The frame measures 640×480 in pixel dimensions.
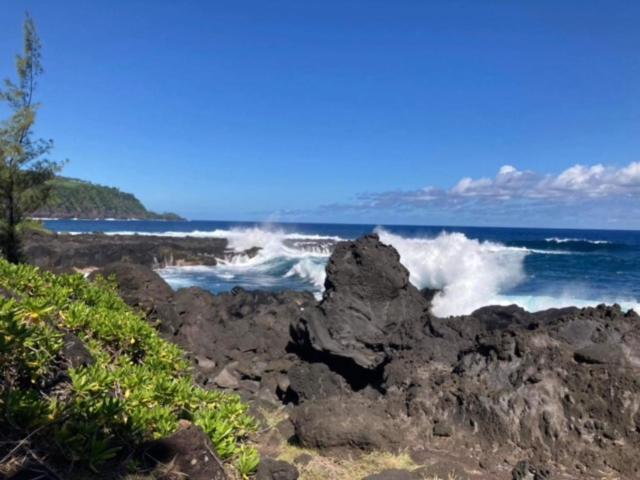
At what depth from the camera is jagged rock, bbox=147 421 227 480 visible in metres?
3.98

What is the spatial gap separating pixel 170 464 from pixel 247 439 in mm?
1605

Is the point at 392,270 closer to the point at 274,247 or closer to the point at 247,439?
the point at 247,439

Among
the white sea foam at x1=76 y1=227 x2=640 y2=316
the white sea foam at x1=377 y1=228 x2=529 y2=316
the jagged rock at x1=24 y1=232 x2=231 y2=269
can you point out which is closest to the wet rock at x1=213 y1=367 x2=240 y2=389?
the white sea foam at x1=76 y1=227 x2=640 y2=316

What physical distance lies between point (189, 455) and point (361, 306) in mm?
6162

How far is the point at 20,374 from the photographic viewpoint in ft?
14.3

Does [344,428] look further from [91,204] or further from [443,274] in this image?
[91,204]

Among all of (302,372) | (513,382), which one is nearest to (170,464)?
(513,382)

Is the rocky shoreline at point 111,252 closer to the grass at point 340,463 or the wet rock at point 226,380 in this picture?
the wet rock at point 226,380

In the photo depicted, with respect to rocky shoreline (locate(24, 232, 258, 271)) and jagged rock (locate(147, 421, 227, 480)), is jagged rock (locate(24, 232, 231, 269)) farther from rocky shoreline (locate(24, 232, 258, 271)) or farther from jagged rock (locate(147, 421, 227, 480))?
jagged rock (locate(147, 421, 227, 480))

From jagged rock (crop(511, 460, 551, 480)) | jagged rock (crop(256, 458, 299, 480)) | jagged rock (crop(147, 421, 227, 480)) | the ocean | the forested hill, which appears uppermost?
the forested hill

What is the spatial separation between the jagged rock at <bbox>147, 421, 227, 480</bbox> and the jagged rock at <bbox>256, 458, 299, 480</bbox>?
0.68 m

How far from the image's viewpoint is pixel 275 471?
16.2ft

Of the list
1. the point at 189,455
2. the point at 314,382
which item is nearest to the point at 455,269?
the point at 314,382

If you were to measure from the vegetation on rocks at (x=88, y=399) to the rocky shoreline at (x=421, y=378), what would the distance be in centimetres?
84
